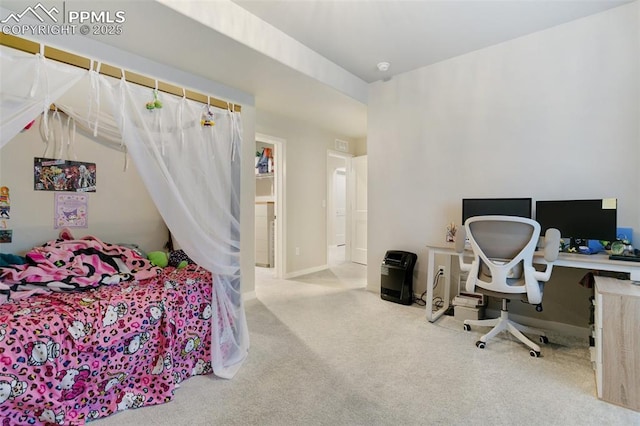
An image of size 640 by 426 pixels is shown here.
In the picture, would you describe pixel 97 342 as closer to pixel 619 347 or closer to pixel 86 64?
pixel 86 64

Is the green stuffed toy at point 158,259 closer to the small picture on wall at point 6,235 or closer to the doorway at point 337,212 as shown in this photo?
the small picture on wall at point 6,235

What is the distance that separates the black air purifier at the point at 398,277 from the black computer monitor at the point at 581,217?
1.33m

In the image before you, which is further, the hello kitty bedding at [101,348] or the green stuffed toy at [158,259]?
the green stuffed toy at [158,259]

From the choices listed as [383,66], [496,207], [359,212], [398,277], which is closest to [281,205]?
[359,212]

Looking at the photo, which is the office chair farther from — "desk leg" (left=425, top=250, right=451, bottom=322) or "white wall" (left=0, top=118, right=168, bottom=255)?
"white wall" (left=0, top=118, right=168, bottom=255)

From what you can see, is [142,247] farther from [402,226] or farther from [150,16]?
[402,226]

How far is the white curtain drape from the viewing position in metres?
1.40

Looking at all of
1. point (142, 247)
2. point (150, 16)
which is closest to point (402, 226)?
point (142, 247)

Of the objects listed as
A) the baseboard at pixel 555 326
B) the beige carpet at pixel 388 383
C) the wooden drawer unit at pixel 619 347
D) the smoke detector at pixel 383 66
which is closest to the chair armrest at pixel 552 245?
the wooden drawer unit at pixel 619 347

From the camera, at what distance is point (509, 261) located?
238 cm

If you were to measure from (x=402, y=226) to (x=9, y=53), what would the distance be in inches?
138

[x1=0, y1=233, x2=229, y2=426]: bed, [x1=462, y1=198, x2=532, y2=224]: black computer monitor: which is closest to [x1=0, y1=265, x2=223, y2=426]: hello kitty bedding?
[x1=0, y1=233, x2=229, y2=426]: bed

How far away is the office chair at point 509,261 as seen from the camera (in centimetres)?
228

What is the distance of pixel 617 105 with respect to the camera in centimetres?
252
